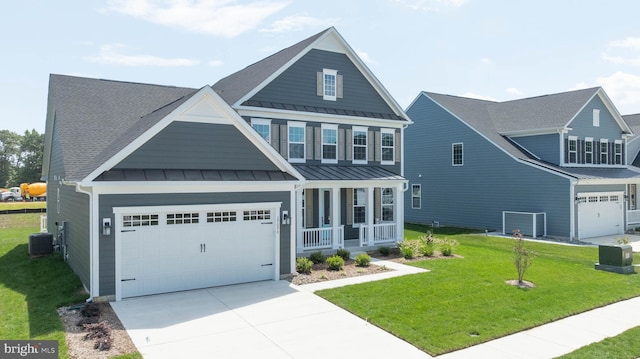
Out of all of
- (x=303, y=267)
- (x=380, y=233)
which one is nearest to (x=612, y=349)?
(x=303, y=267)

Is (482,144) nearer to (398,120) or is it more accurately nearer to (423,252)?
(398,120)

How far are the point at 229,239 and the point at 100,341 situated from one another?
475cm

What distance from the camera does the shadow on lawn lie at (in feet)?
30.1

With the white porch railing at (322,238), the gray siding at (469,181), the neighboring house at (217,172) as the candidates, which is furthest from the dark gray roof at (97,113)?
the gray siding at (469,181)

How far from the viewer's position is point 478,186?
26125 millimetres

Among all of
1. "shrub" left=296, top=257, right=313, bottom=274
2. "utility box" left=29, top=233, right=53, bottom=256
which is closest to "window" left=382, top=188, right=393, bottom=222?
"shrub" left=296, top=257, right=313, bottom=274

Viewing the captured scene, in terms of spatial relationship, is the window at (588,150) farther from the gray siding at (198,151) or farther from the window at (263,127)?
the gray siding at (198,151)

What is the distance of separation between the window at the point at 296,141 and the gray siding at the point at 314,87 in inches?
38.2

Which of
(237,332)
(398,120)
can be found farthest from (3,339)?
(398,120)

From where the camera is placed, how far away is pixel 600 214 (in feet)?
77.8

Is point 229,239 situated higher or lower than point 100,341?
higher

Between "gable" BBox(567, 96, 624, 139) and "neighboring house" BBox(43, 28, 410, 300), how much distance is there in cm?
1334

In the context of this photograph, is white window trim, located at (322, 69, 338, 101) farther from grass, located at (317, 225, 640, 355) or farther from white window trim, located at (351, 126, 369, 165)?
grass, located at (317, 225, 640, 355)

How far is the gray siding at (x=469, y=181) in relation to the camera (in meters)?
22.8
